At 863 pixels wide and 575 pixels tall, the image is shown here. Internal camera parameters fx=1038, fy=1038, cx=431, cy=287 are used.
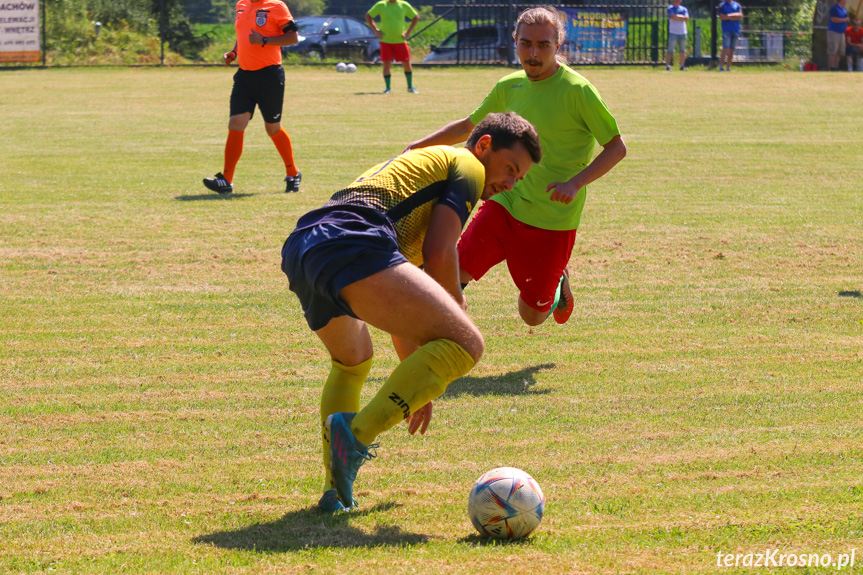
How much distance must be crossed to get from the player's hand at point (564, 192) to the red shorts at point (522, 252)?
627mm

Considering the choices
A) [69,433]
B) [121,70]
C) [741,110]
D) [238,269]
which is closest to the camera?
[69,433]

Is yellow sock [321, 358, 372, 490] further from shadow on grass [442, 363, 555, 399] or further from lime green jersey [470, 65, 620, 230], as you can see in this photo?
lime green jersey [470, 65, 620, 230]

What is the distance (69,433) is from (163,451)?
56 centimetres

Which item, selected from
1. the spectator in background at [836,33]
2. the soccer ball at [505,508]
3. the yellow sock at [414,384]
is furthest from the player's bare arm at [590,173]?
the spectator in background at [836,33]

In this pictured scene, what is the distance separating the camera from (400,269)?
370 centimetres

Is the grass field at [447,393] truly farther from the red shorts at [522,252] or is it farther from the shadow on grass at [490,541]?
the red shorts at [522,252]

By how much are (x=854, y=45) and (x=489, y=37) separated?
1044cm

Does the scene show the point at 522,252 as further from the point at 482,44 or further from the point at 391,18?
the point at 482,44

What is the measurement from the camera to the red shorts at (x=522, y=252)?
6.20 metres

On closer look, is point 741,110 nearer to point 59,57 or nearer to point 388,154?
point 388,154

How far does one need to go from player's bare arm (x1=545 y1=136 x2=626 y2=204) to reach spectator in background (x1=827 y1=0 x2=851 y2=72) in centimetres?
2541

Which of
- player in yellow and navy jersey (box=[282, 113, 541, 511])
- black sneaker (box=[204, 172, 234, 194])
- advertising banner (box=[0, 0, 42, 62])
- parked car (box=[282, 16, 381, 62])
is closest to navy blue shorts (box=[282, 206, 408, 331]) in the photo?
player in yellow and navy jersey (box=[282, 113, 541, 511])

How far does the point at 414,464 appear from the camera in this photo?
4.52 m

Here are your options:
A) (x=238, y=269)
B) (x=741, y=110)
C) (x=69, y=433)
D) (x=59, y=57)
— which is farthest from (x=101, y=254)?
(x=59, y=57)
